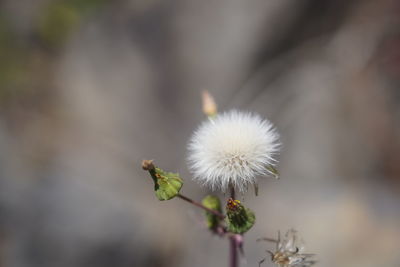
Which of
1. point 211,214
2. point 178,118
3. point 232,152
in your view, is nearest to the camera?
point 232,152

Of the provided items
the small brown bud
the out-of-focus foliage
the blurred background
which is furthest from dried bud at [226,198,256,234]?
the out-of-focus foliage

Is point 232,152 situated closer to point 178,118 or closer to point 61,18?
point 178,118

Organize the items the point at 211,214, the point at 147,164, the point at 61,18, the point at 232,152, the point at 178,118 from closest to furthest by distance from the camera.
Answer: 1. the point at 147,164
2. the point at 232,152
3. the point at 211,214
4. the point at 178,118
5. the point at 61,18

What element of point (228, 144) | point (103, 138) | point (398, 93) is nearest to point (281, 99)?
point (398, 93)

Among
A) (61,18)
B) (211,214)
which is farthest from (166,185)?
(61,18)

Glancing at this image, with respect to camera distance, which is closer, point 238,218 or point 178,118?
point 238,218

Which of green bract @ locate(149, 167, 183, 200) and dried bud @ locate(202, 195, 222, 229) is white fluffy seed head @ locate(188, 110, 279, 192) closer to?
green bract @ locate(149, 167, 183, 200)

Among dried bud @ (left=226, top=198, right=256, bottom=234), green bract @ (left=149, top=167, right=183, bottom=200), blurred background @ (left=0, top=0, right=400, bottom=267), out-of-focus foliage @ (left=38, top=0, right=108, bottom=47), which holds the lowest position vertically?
dried bud @ (left=226, top=198, right=256, bottom=234)
